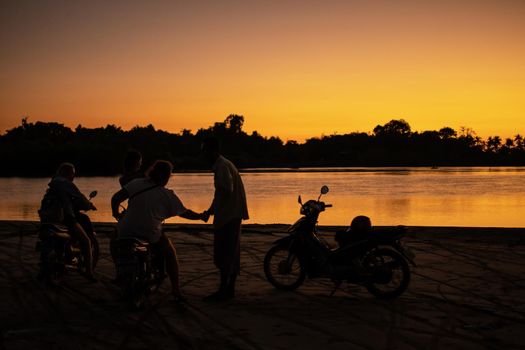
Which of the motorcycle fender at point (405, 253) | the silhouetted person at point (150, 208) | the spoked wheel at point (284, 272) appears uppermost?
the silhouetted person at point (150, 208)

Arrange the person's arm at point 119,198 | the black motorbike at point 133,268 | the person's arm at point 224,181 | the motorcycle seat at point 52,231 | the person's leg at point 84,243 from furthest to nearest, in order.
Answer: the person's leg at point 84,243, the motorcycle seat at point 52,231, the person's arm at point 224,181, the person's arm at point 119,198, the black motorbike at point 133,268

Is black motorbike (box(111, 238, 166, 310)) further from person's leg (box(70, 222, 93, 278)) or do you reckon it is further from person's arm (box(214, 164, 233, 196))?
person's leg (box(70, 222, 93, 278))

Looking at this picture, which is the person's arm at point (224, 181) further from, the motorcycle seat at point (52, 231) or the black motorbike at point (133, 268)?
the motorcycle seat at point (52, 231)

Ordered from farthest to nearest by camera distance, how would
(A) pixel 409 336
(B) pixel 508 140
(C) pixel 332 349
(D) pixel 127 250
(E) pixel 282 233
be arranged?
(B) pixel 508 140 → (E) pixel 282 233 → (D) pixel 127 250 → (A) pixel 409 336 → (C) pixel 332 349

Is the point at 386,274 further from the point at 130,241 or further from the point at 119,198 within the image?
the point at 119,198

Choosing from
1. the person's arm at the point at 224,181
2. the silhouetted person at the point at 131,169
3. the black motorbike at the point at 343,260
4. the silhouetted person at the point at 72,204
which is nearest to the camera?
the person's arm at the point at 224,181

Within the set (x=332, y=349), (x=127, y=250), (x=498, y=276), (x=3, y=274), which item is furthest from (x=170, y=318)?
(x=498, y=276)

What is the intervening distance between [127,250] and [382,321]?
274cm

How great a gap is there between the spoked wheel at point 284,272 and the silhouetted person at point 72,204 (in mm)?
2368

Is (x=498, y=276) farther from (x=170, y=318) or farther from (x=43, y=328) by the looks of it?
(x=43, y=328)

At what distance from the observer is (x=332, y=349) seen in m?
5.33

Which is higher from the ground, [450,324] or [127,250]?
[127,250]

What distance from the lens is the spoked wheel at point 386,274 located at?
757cm

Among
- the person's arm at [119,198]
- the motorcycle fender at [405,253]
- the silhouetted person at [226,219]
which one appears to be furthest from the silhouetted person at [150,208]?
the motorcycle fender at [405,253]
